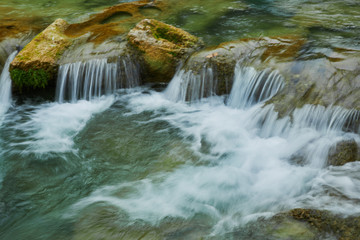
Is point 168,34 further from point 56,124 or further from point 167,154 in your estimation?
point 167,154

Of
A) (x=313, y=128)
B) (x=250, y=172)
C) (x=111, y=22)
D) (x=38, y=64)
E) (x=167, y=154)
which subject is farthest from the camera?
(x=111, y=22)

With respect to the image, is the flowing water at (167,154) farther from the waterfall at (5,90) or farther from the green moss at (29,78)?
the green moss at (29,78)

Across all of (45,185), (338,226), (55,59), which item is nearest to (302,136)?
(338,226)

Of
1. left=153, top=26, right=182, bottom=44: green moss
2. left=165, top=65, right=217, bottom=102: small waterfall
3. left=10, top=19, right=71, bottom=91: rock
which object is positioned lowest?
left=165, top=65, right=217, bottom=102: small waterfall

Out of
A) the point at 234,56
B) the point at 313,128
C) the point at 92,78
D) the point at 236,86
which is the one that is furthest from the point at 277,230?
the point at 92,78

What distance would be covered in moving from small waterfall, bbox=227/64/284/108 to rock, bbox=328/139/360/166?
1.58 m

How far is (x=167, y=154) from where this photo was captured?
545cm

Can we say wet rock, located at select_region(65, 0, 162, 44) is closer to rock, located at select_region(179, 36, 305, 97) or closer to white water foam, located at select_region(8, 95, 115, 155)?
white water foam, located at select_region(8, 95, 115, 155)

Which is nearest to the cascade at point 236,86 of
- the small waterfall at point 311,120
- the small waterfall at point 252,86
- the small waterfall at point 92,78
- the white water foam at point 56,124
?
the small waterfall at point 252,86

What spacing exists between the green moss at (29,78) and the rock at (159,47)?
6.88 feet

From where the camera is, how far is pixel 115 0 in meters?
12.3

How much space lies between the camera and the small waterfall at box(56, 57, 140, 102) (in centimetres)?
736

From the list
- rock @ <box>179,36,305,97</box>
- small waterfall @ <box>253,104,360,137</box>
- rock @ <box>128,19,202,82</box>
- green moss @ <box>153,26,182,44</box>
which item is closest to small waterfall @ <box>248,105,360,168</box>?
small waterfall @ <box>253,104,360,137</box>

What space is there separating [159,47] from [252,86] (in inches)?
92.5
